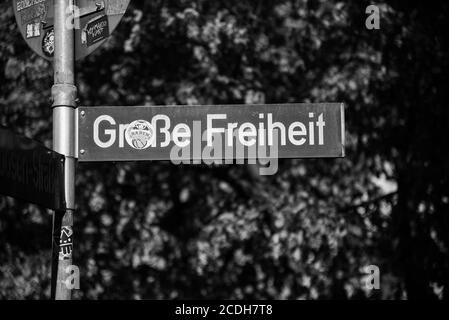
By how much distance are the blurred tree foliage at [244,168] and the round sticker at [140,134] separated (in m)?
4.94

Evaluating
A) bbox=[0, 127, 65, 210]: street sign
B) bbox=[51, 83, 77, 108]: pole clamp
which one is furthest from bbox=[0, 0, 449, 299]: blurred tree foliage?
bbox=[0, 127, 65, 210]: street sign

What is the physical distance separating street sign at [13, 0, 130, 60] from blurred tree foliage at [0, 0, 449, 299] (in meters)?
4.92

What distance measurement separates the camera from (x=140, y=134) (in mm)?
4160

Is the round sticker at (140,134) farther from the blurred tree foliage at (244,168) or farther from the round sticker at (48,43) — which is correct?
the blurred tree foliage at (244,168)

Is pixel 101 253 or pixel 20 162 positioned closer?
pixel 20 162

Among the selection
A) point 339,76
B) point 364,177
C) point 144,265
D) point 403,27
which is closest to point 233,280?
point 144,265

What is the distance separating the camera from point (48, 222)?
9.40 m

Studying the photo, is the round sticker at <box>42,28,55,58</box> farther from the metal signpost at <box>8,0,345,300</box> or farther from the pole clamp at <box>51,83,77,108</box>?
the pole clamp at <box>51,83,77,108</box>

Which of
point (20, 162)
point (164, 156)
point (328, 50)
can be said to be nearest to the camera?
point (20, 162)

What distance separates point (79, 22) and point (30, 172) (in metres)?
0.75

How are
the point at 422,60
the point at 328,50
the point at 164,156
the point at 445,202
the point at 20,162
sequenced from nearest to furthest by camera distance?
the point at 20,162 < the point at 164,156 < the point at 445,202 < the point at 422,60 < the point at 328,50

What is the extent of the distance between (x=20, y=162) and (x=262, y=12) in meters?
6.62

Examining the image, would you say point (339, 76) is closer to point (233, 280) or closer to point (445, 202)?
point (445, 202)

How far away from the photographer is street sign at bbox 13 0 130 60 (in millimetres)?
3982
